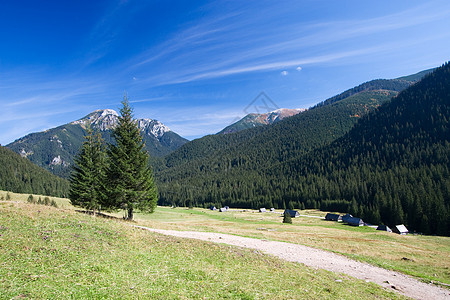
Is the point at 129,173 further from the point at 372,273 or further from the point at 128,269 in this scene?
the point at 372,273

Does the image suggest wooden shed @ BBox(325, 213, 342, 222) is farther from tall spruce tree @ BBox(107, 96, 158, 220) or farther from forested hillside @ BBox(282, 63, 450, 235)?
tall spruce tree @ BBox(107, 96, 158, 220)

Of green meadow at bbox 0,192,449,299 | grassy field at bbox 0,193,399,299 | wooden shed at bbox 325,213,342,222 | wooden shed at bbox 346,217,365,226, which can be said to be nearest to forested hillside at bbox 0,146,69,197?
wooden shed at bbox 325,213,342,222

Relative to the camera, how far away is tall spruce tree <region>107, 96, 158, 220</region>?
29.7 metres

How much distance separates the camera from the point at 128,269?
10711 millimetres

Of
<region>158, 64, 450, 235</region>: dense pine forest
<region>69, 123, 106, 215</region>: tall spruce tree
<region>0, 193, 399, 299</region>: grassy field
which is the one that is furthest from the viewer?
<region>158, 64, 450, 235</region>: dense pine forest

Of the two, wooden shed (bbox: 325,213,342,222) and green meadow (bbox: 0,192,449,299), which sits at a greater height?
green meadow (bbox: 0,192,449,299)

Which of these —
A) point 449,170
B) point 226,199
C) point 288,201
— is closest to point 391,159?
point 449,170

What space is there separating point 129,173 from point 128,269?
20.8 m

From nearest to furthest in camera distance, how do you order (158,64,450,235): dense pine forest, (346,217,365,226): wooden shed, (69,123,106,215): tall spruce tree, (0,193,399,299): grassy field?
(0,193,399,299): grassy field → (69,123,106,215): tall spruce tree → (346,217,365,226): wooden shed → (158,64,450,235): dense pine forest

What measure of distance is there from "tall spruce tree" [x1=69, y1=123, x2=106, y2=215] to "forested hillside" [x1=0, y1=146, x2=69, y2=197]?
14613 centimetres

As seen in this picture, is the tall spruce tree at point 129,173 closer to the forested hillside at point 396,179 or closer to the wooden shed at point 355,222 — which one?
the wooden shed at point 355,222

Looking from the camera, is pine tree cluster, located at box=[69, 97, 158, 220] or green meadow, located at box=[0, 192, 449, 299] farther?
pine tree cluster, located at box=[69, 97, 158, 220]

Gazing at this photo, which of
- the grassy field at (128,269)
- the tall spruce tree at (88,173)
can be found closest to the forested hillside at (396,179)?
the grassy field at (128,269)

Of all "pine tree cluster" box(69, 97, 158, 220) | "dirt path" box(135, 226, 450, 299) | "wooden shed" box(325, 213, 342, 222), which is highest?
"pine tree cluster" box(69, 97, 158, 220)
